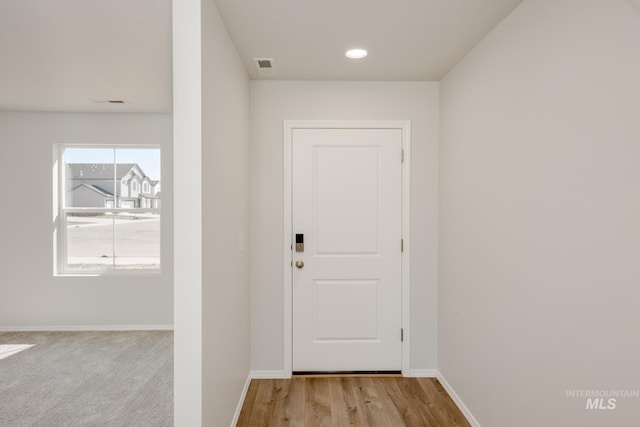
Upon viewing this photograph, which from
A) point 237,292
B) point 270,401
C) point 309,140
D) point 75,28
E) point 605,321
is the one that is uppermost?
point 75,28

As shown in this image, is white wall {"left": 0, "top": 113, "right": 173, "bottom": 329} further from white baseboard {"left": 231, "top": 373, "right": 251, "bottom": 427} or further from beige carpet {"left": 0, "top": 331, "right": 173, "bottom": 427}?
white baseboard {"left": 231, "top": 373, "right": 251, "bottom": 427}

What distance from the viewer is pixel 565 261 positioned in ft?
4.98

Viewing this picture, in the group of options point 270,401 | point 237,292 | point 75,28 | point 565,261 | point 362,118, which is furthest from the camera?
point 362,118

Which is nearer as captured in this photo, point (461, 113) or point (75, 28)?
point (75, 28)

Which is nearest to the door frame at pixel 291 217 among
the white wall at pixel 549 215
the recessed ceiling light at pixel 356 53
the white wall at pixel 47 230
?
the white wall at pixel 549 215

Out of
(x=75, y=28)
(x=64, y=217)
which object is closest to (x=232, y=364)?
(x=75, y=28)

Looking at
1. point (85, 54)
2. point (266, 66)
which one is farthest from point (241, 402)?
point (85, 54)

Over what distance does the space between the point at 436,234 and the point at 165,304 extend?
3.11 m

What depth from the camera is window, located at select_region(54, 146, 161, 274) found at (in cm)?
423

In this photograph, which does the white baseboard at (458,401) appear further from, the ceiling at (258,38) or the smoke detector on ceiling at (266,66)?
the smoke detector on ceiling at (266,66)

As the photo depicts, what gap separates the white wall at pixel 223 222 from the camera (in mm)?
1703

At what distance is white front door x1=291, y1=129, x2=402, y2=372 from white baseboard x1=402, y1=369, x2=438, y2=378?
0.10 metres

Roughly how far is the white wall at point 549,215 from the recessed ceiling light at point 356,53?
2.33 ft

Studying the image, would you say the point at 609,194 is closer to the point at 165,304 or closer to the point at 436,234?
the point at 436,234
